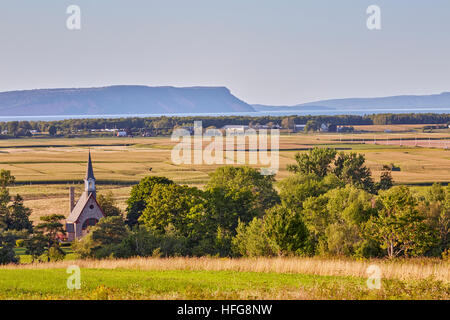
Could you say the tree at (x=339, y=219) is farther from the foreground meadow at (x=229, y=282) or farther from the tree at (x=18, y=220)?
the tree at (x=18, y=220)

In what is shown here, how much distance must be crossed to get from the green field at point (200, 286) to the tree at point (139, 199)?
3700 cm

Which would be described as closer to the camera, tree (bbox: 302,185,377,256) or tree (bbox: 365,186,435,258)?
tree (bbox: 365,186,435,258)

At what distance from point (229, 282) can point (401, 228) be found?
2404 centimetres

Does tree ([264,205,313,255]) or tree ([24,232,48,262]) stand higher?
tree ([264,205,313,255])

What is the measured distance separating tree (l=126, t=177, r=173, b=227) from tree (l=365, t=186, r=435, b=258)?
2685 cm

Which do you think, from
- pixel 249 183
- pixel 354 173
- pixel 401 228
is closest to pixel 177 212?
pixel 249 183

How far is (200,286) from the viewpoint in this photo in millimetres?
21375

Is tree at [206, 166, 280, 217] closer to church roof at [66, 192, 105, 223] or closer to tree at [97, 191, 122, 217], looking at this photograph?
tree at [97, 191, 122, 217]

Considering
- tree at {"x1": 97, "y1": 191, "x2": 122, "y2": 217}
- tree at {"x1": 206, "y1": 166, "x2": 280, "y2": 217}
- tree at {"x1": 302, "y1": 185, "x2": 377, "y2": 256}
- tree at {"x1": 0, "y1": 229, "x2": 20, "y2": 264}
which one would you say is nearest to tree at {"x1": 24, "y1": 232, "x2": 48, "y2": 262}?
tree at {"x1": 0, "y1": 229, "x2": 20, "y2": 264}

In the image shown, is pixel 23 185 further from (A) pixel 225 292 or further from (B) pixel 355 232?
(A) pixel 225 292

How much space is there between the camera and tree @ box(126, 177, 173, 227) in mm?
63438

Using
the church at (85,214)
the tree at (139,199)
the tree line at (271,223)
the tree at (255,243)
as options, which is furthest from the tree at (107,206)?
the tree at (255,243)
